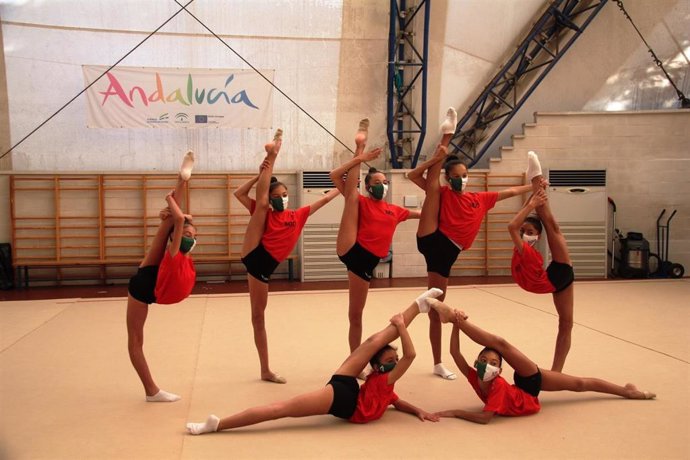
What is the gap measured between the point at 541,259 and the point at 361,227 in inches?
50.0

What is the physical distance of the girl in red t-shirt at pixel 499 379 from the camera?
12.4 ft

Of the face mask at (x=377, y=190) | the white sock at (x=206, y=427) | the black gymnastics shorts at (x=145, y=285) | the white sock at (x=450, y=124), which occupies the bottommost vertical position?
the white sock at (x=206, y=427)

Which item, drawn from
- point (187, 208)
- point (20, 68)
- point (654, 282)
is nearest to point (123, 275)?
point (187, 208)

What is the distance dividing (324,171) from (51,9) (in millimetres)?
4815

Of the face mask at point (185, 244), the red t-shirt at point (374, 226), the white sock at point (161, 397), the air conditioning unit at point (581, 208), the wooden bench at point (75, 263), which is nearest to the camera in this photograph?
the face mask at point (185, 244)

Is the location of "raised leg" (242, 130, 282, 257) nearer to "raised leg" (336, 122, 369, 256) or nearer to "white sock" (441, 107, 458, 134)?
"raised leg" (336, 122, 369, 256)

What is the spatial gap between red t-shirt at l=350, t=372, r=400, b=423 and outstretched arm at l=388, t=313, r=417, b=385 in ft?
0.18

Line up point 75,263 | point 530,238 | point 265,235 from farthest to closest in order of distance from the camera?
point 75,263 < point 265,235 < point 530,238

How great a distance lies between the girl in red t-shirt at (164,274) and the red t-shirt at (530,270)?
220 centimetres

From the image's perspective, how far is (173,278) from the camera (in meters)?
4.07

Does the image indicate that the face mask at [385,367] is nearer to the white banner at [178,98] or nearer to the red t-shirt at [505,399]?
the red t-shirt at [505,399]

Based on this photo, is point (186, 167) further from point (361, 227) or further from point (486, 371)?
point (486, 371)

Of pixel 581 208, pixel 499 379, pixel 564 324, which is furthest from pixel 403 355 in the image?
pixel 581 208

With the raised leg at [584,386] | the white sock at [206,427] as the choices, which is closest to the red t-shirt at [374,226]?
the raised leg at [584,386]
